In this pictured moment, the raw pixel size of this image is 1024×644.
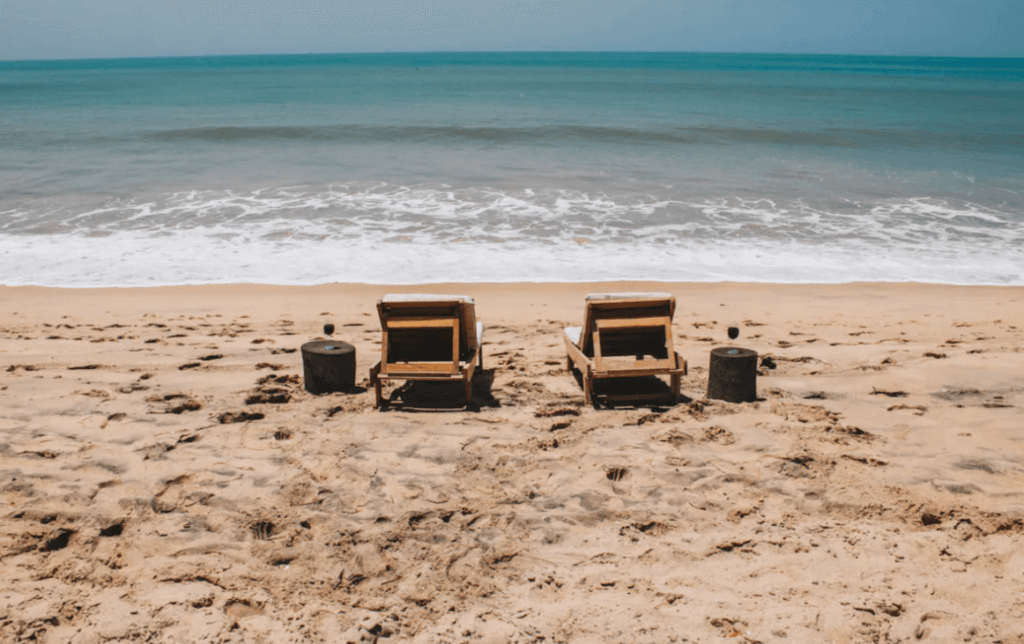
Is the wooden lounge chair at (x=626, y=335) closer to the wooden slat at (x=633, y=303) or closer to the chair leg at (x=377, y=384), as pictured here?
the wooden slat at (x=633, y=303)

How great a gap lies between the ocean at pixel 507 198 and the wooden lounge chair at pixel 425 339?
4.38 m

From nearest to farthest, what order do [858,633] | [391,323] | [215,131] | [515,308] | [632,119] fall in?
1. [858,633]
2. [391,323]
3. [515,308]
4. [215,131]
5. [632,119]

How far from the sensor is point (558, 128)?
28250 millimetres

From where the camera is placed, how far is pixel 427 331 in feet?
19.3

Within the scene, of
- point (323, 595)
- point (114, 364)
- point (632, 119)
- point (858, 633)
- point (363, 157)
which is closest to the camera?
point (858, 633)

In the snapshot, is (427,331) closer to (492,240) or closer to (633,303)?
(633,303)

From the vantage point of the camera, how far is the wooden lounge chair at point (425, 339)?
5500 mm

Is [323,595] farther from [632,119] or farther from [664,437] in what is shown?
[632,119]

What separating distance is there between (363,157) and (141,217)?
8.64 meters

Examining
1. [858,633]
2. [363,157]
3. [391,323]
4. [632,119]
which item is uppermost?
[632,119]

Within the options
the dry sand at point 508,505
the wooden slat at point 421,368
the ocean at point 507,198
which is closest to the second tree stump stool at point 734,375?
the dry sand at point 508,505

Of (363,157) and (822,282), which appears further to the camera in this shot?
→ (363,157)

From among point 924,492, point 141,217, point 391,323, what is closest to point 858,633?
point 924,492

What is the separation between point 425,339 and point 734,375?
248cm
